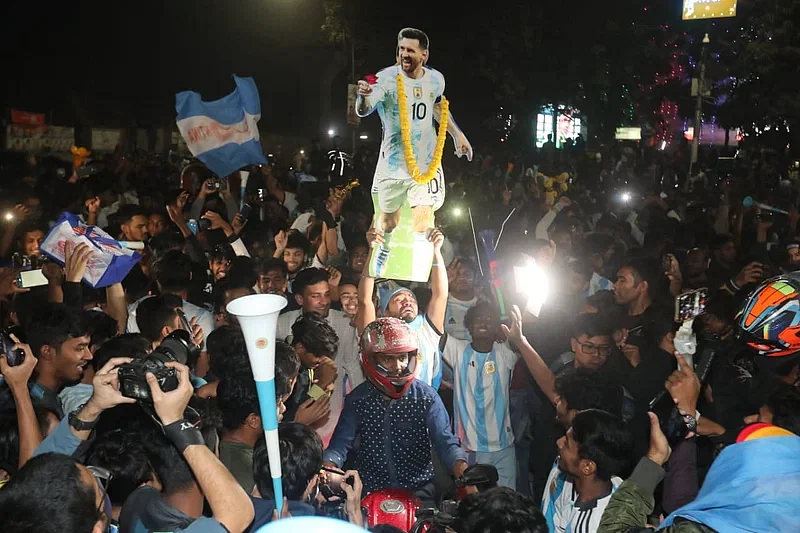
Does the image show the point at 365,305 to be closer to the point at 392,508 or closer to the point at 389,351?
the point at 389,351

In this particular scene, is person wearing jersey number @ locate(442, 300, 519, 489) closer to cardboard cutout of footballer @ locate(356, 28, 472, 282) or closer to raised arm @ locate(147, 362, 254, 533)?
cardboard cutout of footballer @ locate(356, 28, 472, 282)

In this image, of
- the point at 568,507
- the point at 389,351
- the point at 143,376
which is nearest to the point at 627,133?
the point at 389,351

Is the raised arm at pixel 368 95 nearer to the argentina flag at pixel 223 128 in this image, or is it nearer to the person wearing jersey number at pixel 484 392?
the person wearing jersey number at pixel 484 392

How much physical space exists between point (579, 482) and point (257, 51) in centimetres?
3194

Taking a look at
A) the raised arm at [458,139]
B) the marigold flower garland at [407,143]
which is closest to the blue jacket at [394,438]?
the marigold flower garland at [407,143]

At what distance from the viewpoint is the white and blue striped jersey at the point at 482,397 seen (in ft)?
18.4

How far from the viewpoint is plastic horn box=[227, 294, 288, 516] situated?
3.10 meters

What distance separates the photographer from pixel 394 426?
4.59 metres

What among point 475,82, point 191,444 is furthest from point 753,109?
point 191,444

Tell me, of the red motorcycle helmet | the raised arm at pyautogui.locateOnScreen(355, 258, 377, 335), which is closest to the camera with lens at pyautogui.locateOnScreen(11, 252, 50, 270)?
the raised arm at pyautogui.locateOnScreen(355, 258, 377, 335)

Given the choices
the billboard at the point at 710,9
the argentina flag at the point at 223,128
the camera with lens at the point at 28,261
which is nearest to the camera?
the camera with lens at the point at 28,261

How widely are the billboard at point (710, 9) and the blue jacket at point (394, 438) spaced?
72.7 feet

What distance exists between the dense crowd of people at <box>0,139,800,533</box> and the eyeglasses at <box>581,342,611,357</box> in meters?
0.09

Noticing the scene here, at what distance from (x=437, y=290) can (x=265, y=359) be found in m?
2.95
